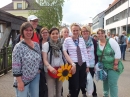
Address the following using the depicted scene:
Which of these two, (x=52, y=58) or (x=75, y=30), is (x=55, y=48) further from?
(x=75, y=30)

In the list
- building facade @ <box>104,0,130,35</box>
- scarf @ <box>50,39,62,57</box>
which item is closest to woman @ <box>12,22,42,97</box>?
scarf @ <box>50,39,62,57</box>

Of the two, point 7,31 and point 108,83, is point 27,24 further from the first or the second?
point 7,31

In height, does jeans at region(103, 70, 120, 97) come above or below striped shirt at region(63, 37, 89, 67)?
below

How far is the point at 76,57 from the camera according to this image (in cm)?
390

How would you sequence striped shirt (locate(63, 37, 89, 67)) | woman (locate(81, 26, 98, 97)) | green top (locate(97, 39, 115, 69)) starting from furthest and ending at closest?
woman (locate(81, 26, 98, 97)) → green top (locate(97, 39, 115, 69)) → striped shirt (locate(63, 37, 89, 67))

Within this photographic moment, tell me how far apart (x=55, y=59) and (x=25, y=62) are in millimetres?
854

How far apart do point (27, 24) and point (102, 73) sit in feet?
7.09

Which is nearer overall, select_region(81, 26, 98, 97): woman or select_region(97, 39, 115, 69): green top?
select_region(97, 39, 115, 69): green top

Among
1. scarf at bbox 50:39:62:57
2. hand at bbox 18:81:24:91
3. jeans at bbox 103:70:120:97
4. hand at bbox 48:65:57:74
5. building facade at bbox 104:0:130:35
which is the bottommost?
jeans at bbox 103:70:120:97

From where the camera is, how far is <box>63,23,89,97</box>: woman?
154 inches

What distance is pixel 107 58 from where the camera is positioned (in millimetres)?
4090

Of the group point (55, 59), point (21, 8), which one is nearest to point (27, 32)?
point (55, 59)

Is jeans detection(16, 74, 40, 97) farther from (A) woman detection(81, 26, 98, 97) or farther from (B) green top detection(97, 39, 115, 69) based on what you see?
(B) green top detection(97, 39, 115, 69)

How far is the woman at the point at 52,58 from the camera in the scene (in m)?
3.46
